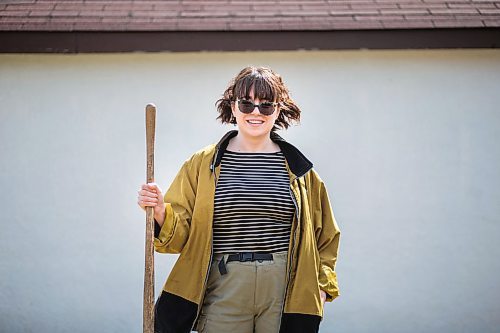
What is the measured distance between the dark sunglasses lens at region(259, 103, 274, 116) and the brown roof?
1951 millimetres

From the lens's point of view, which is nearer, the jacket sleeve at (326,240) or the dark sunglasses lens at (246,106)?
the dark sunglasses lens at (246,106)

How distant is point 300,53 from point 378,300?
176 cm

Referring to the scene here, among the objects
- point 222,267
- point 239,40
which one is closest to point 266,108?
point 222,267

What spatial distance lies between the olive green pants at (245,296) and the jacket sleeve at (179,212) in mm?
169

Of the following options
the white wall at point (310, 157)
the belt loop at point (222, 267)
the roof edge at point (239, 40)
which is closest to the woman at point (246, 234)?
the belt loop at point (222, 267)

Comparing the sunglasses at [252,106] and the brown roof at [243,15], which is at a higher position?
the brown roof at [243,15]

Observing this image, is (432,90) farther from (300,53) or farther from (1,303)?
(1,303)

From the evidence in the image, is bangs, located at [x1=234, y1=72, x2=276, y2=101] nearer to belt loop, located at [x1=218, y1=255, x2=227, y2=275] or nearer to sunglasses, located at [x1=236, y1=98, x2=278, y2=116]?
sunglasses, located at [x1=236, y1=98, x2=278, y2=116]

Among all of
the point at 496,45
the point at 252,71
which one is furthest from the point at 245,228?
the point at 496,45

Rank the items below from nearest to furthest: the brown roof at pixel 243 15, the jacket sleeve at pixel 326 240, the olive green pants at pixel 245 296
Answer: the olive green pants at pixel 245 296 → the jacket sleeve at pixel 326 240 → the brown roof at pixel 243 15

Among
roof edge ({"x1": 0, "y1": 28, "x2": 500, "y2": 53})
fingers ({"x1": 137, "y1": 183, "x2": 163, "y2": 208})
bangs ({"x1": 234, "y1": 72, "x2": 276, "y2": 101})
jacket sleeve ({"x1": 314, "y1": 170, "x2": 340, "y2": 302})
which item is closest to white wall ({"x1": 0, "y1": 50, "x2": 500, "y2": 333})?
roof edge ({"x1": 0, "y1": 28, "x2": 500, "y2": 53})

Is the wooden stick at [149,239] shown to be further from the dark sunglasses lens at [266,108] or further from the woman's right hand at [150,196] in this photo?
the dark sunglasses lens at [266,108]

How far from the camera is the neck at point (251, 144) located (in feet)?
10.6

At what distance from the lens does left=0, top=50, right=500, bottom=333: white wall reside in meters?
5.31
